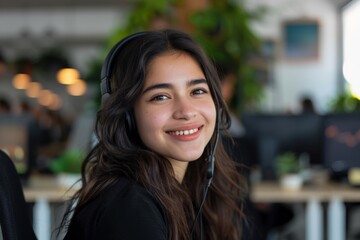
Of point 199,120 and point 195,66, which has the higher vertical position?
point 195,66

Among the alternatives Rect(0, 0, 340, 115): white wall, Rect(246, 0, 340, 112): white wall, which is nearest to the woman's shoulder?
Rect(246, 0, 340, 112): white wall

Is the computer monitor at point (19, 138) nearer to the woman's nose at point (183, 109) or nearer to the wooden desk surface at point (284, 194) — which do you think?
the wooden desk surface at point (284, 194)

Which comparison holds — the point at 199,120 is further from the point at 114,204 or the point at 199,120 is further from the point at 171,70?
the point at 114,204

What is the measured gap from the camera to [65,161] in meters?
3.74

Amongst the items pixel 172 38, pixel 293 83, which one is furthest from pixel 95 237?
pixel 293 83

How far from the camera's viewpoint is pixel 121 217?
111 cm

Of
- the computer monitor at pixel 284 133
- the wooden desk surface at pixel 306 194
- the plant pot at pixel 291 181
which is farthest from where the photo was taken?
the computer monitor at pixel 284 133

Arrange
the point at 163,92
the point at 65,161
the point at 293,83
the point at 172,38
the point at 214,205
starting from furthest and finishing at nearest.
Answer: the point at 293,83, the point at 65,161, the point at 214,205, the point at 172,38, the point at 163,92

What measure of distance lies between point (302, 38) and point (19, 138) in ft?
33.1

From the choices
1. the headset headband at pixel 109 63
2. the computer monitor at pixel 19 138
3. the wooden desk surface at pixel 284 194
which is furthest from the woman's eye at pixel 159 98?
the computer monitor at pixel 19 138

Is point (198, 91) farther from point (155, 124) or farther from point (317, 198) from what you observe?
point (317, 198)

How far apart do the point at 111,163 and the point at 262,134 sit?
267cm

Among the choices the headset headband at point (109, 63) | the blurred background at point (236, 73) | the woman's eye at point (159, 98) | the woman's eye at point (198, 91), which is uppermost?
the blurred background at point (236, 73)

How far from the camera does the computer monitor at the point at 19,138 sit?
3.83 meters
